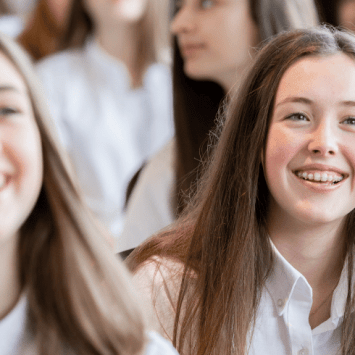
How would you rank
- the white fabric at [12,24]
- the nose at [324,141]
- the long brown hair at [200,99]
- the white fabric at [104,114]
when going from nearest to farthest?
the nose at [324,141], the long brown hair at [200,99], the white fabric at [104,114], the white fabric at [12,24]

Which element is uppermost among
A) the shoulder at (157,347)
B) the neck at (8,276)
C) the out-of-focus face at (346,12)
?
the out-of-focus face at (346,12)

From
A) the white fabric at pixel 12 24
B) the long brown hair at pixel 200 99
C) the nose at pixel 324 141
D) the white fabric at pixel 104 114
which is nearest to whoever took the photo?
the nose at pixel 324 141

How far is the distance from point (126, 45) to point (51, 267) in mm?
1702

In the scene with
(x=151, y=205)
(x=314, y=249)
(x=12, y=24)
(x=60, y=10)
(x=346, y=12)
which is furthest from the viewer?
(x=12, y=24)

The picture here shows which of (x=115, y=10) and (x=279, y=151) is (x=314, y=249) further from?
(x=115, y=10)

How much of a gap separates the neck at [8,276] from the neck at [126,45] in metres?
1.67

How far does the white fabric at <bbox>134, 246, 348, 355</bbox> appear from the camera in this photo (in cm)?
88

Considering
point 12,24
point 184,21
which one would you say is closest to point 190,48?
point 184,21

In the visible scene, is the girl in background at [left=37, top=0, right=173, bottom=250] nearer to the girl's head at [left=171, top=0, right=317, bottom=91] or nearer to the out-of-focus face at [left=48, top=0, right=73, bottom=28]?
the out-of-focus face at [left=48, top=0, right=73, bottom=28]

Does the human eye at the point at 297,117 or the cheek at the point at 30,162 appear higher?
the cheek at the point at 30,162

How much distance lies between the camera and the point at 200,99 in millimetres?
1436

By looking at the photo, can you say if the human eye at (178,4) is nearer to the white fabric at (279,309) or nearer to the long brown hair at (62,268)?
the white fabric at (279,309)

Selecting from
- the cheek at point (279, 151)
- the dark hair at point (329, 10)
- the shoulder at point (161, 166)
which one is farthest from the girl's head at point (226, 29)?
the cheek at point (279, 151)

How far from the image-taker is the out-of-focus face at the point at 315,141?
803 millimetres
